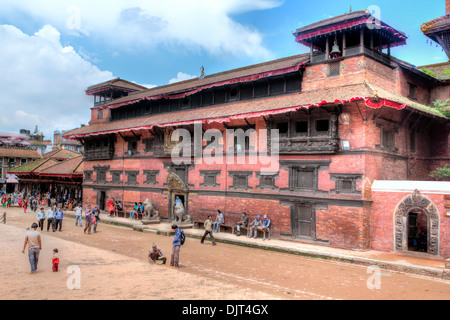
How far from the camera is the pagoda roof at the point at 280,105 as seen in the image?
16.8 m

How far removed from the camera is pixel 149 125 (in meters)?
27.1

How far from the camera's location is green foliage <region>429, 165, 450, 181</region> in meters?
20.4

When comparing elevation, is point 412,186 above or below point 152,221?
above

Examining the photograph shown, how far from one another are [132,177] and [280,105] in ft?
54.6

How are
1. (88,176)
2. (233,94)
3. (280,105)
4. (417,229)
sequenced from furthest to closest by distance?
1. (88,176)
2. (233,94)
3. (280,105)
4. (417,229)

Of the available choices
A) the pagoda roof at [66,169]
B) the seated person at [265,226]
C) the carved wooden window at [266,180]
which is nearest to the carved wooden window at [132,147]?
the pagoda roof at [66,169]

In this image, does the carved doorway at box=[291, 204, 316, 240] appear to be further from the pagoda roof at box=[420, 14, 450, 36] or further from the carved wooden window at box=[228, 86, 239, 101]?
the pagoda roof at box=[420, 14, 450, 36]

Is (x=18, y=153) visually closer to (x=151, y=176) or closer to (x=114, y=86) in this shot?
(x=114, y=86)

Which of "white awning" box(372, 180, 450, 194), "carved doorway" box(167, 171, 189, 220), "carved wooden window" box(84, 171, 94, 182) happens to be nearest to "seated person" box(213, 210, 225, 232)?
"carved doorway" box(167, 171, 189, 220)

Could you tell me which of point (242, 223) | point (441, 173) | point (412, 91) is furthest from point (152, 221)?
point (412, 91)

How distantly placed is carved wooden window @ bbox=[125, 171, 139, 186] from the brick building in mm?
3138

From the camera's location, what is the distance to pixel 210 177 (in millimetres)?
24672

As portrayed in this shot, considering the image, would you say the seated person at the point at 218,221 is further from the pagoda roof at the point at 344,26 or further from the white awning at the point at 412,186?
the pagoda roof at the point at 344,26
